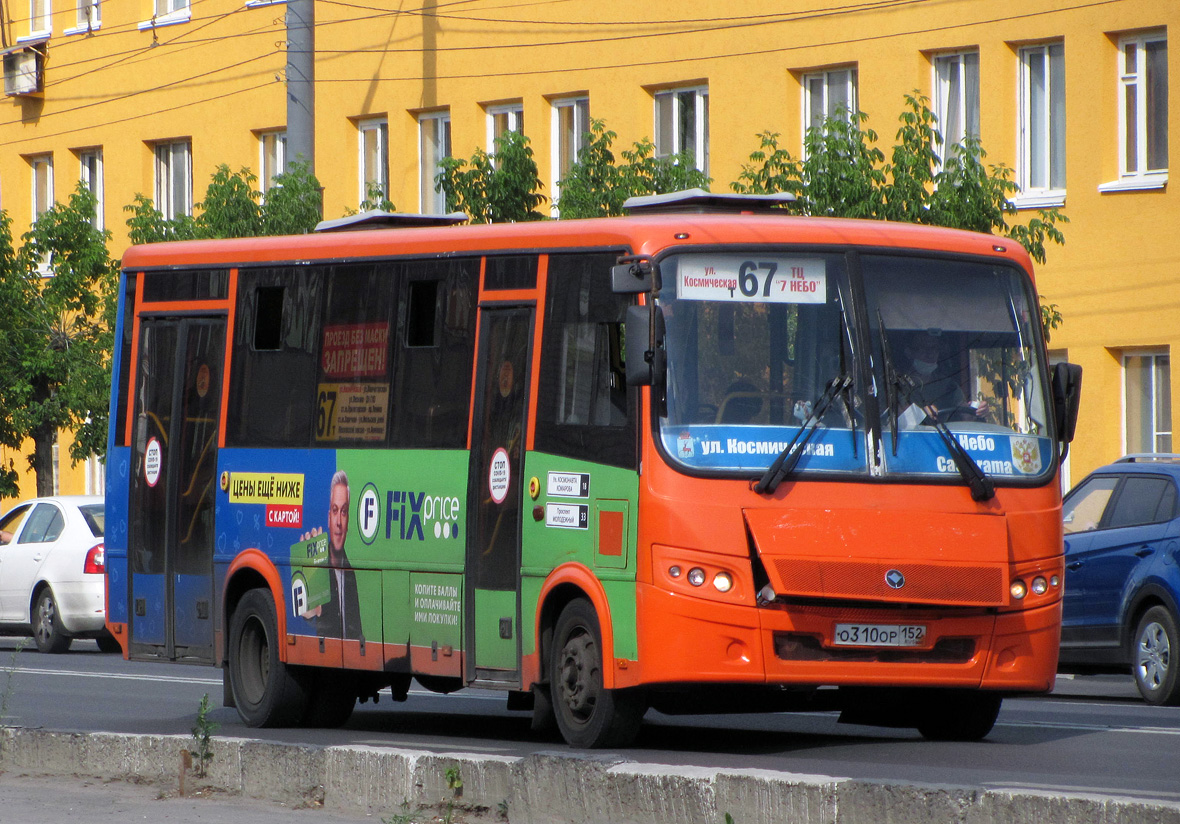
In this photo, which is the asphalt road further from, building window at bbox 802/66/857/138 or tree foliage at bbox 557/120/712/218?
building window at bbox 802/66/857/138

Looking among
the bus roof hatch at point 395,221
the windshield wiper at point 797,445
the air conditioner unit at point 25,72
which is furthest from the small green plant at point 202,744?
the air conditioner unit at point 25,72

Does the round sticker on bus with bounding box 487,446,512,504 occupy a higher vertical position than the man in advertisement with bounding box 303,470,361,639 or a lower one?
higher

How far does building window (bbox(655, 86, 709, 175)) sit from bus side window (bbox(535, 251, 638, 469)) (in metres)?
18.3

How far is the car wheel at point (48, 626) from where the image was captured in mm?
23359

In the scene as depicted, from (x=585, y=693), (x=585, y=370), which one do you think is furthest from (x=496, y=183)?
(x=585, y=693)

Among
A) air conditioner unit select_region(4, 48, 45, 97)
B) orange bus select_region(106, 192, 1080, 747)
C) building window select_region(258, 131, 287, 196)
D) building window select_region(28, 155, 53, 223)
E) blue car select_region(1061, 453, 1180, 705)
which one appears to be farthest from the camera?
building window select_region(28, 155, 53, 223)

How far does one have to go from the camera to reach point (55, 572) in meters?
23.2

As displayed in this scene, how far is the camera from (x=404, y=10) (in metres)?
33.6

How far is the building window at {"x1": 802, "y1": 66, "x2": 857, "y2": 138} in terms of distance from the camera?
28109 mm

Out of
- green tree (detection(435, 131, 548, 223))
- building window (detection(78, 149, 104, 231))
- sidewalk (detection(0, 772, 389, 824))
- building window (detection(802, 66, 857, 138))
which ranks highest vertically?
building window (detection(78, 149, 104, 231))

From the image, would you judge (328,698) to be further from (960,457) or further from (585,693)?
(960,457)

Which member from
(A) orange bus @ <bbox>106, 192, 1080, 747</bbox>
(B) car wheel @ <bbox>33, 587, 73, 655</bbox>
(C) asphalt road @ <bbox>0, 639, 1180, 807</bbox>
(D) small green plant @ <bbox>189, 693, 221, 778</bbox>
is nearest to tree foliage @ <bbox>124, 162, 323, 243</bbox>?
(B) car wheel @ <bbox>33, 587, 73, 655</bbox>

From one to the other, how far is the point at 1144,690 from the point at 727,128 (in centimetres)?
1495

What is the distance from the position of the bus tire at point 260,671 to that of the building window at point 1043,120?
14505 millimetres
